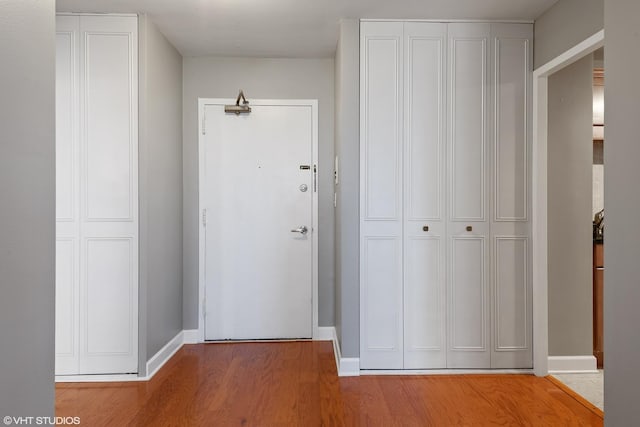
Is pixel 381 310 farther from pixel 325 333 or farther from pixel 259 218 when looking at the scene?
pixel 259 218

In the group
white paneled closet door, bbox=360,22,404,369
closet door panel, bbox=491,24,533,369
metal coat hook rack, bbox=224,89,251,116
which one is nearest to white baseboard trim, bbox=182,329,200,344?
white paneled closet door, bbox=360,22,404,369

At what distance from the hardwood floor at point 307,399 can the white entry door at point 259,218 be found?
1.87ft

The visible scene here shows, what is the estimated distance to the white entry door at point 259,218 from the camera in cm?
351

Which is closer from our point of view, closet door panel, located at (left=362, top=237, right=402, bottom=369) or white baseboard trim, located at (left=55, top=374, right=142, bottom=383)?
white baseboard trim, located at (left=55, top=374, right=142, bottom=383)

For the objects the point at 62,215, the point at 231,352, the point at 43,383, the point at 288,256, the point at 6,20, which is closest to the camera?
the point at 6,20

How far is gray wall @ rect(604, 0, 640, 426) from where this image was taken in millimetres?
1376

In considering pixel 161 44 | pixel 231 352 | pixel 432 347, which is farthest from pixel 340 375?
pixel 161 44

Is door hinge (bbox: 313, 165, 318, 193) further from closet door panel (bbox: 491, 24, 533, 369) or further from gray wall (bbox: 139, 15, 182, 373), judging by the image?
closet door panel (bbox: 491, 24, 533, 369)

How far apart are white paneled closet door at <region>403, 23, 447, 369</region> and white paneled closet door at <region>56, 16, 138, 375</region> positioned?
6.35 ft

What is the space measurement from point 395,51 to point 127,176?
2.10 meters

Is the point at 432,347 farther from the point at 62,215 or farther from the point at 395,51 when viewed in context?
the point at 62,215

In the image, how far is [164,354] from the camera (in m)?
3.02

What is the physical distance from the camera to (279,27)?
9.58ft

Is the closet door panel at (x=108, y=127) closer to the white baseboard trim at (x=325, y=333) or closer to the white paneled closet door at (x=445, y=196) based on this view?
the white paneled closet door at (x=445, y=196)
